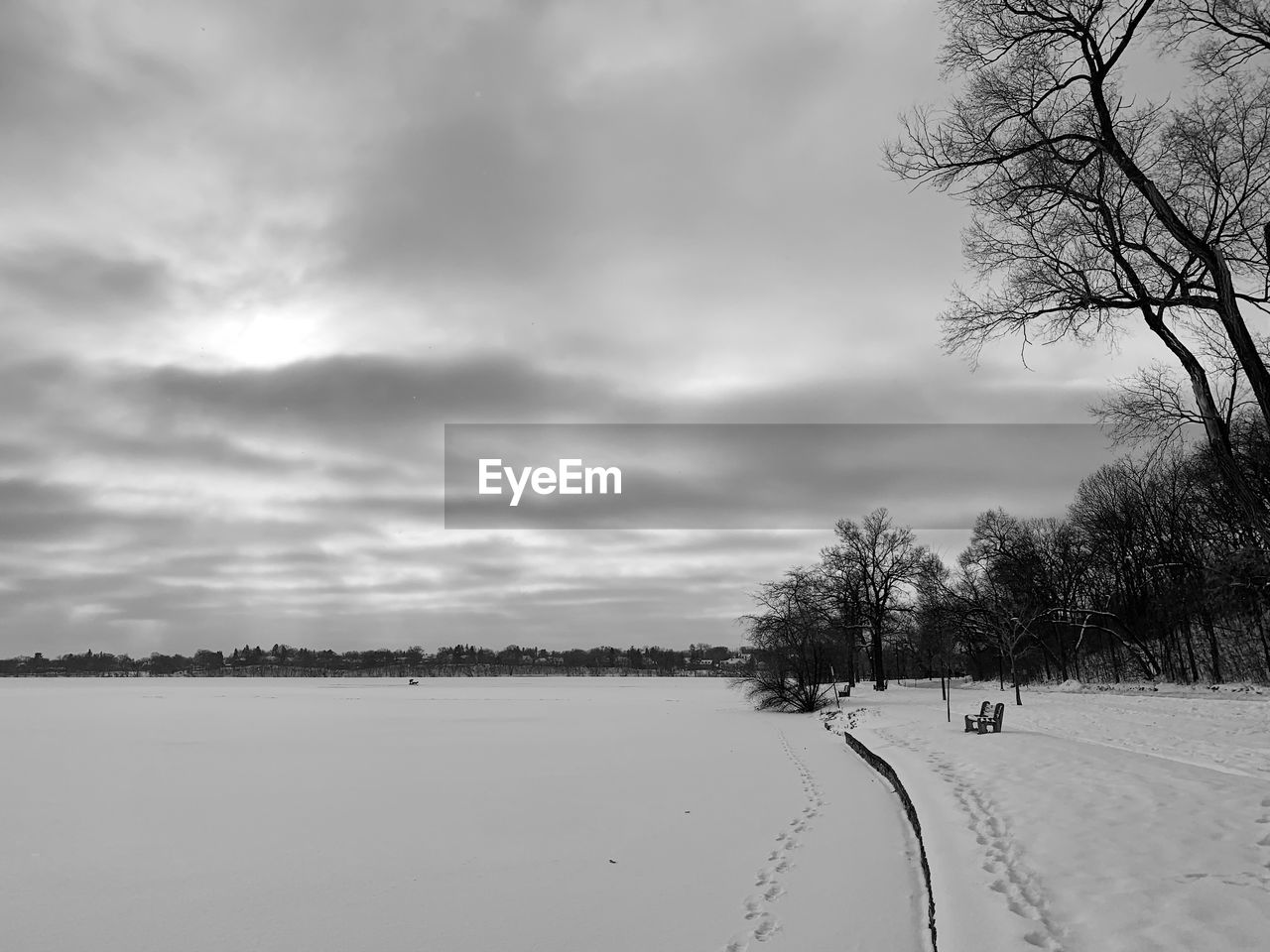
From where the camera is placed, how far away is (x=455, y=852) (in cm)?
937

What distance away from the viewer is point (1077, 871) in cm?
624

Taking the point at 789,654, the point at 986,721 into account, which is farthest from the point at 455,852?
the point at 789,654

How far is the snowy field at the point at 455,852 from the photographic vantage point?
668 cm

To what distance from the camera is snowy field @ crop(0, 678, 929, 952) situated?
6.68 meters

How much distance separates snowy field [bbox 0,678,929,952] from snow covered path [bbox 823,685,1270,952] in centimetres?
66

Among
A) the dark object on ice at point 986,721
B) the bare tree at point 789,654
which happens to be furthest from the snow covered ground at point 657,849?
the bare tree at point 789,654

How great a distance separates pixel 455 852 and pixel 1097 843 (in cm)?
661

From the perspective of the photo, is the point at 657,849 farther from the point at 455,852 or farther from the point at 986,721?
the point at 986,721

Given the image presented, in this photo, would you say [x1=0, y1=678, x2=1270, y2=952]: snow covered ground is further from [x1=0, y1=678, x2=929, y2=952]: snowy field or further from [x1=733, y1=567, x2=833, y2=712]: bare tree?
[x1=733, y1=567, x2=833, y2=712]: bare tree

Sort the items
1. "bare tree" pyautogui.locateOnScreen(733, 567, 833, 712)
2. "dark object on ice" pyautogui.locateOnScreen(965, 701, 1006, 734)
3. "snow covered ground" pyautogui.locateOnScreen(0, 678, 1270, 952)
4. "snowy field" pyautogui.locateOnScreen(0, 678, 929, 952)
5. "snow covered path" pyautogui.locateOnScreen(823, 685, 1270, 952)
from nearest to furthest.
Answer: "snow covered path" pyautogui.locateOnScreen(823, 685, 1270, 952) < "snow covered ground" pyautogui.locateOnScreen(0, 678, 1270, 952) < "snowy field" pyautogui.locateOnScreen(0, 678, 929, 952) < "dark object on ice" pyautogui.locateOnScreen(965, 701, 1006, 734) < "bare tree" pyautogui.locateOnScreen(733, 567, 833, 712)

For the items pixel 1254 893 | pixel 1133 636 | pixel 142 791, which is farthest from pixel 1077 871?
pixel 1133 636

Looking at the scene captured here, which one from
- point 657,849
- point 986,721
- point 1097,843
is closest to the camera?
point 1097,843

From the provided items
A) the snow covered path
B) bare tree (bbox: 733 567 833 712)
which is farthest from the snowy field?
bare tree (bbox: 733 567 833 712)

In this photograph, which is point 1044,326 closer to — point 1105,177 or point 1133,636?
point 1105,177
